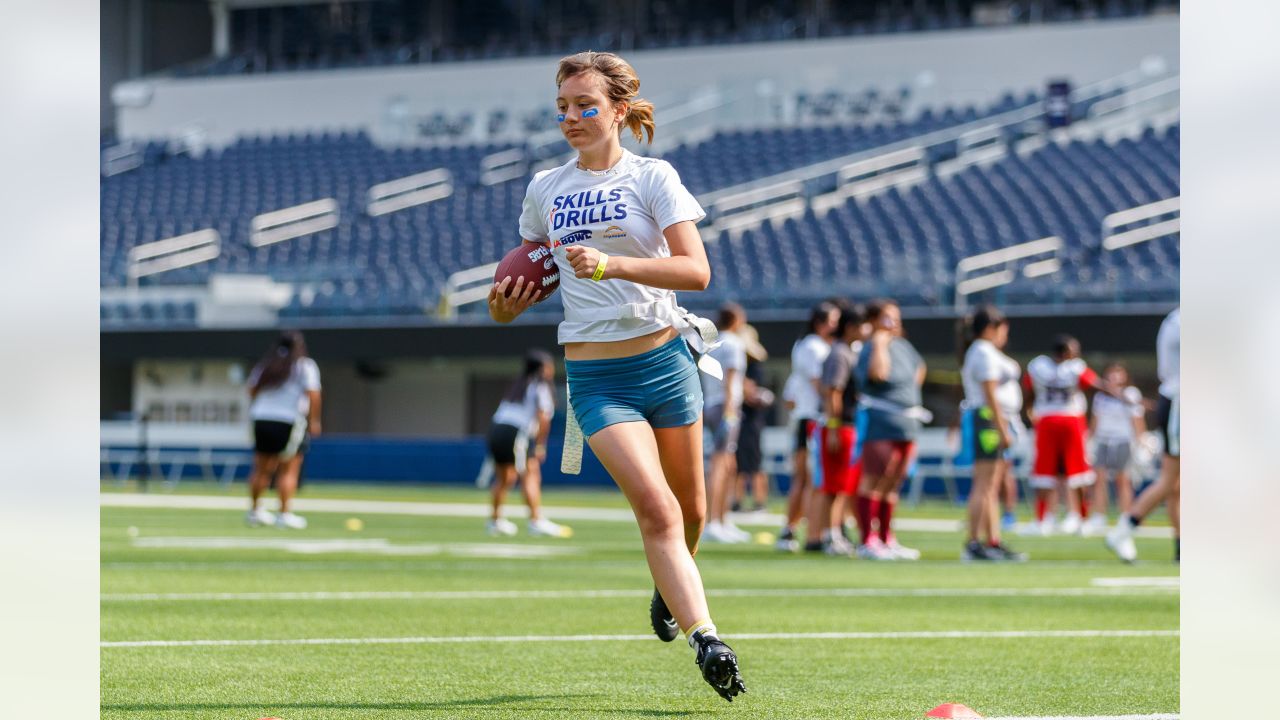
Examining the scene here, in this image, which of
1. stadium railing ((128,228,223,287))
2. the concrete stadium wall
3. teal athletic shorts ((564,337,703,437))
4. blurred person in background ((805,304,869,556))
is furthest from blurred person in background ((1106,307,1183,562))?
stadium railing ((128,228,223,287))

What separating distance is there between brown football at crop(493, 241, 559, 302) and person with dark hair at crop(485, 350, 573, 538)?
9832mm

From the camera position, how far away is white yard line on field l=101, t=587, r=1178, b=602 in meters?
9.33

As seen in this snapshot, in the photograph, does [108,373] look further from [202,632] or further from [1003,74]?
[202,632]

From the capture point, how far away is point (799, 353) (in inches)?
534

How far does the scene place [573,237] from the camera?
5.47 m

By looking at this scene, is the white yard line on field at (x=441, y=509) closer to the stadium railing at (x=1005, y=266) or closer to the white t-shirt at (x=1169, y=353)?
the white t-shirt at (x=1169, y=353)

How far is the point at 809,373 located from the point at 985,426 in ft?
5.44

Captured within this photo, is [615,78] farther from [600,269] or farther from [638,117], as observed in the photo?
[600,269]

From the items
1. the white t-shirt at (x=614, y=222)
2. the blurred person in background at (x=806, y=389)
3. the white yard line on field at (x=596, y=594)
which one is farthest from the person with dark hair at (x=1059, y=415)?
the white t-shirt at (x=614, y=222)

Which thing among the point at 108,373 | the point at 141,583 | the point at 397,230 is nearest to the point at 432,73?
the point at 397,230

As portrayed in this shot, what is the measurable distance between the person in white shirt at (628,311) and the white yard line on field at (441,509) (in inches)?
462

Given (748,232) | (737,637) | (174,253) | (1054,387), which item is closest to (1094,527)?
(1054,387)

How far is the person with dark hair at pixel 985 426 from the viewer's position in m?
12.2

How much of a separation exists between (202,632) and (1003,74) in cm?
3325
